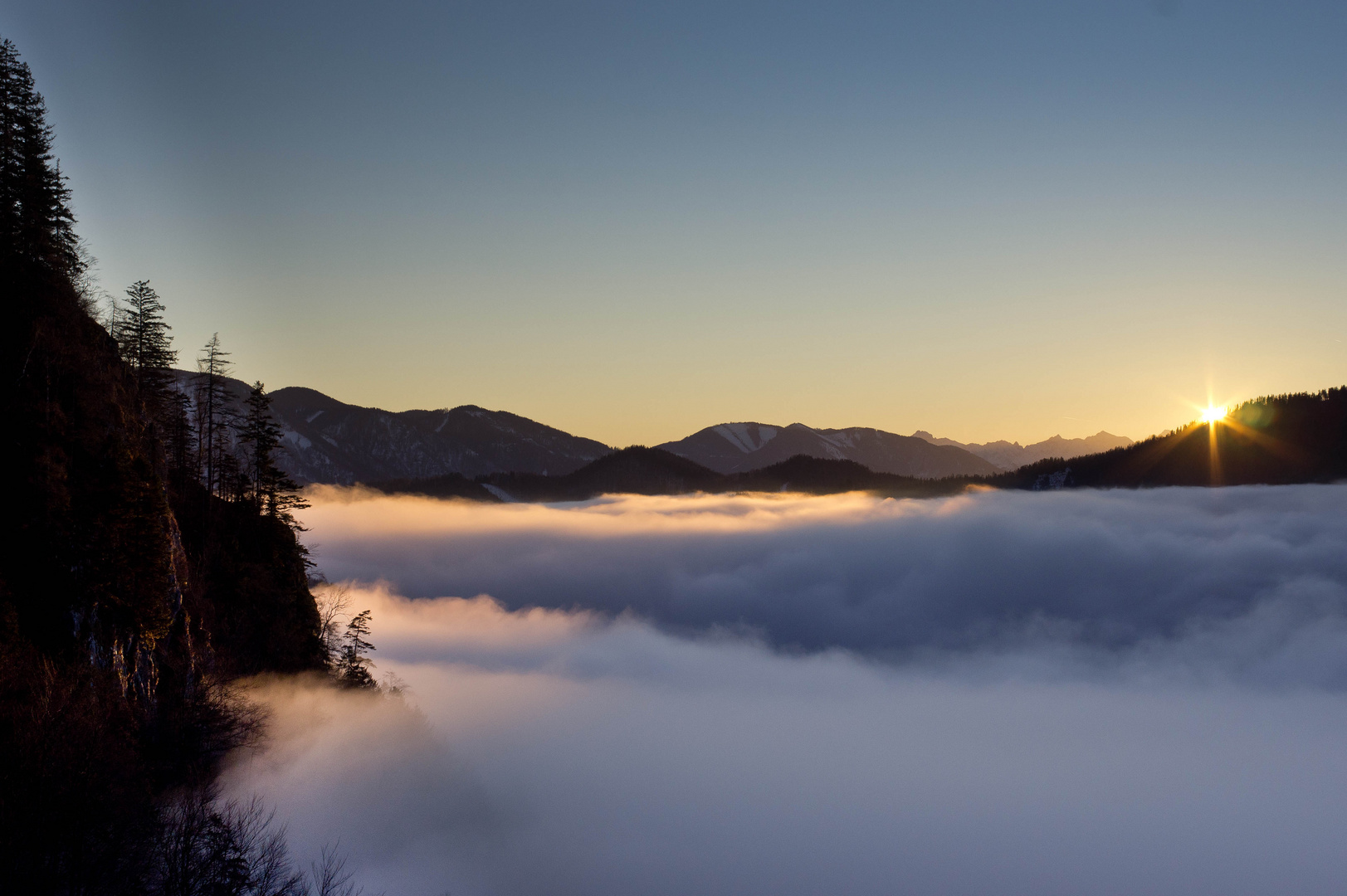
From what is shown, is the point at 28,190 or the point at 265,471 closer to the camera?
the point at 28,190

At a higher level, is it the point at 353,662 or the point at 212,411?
the point at 212,411

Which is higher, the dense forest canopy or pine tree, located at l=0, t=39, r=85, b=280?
pine tree, located at l=0, t=39, r=85, b=280

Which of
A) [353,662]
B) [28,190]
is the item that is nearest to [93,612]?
[28,190]

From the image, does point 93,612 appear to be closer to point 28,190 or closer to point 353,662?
point 28,190

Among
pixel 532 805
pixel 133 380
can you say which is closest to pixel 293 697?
pixel 133 380

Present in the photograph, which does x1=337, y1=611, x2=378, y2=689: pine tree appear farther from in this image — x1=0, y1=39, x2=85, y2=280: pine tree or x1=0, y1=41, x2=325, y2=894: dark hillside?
x1=0, y1=39, x2=85, y2=280: pine tree

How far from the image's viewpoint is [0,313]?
1645 inches

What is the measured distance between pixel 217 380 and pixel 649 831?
171 m

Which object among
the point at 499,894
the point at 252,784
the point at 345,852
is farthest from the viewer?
the point at 499,894

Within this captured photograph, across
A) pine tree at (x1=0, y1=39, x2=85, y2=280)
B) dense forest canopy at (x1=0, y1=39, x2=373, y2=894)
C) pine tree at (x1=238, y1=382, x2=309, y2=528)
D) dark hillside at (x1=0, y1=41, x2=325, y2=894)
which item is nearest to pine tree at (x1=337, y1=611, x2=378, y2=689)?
pine tree at (x1=238, y1=382, x2=309, y2=528)

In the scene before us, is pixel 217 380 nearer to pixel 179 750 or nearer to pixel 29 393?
pixel 29 393

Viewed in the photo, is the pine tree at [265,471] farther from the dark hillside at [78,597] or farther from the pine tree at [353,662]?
the pine tree at [353,662]

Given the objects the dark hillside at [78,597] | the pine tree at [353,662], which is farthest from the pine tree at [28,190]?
the pine tree at [353,662]

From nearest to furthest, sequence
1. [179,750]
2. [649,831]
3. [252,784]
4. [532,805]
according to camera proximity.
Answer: [179,750], [252,784], [532,805], [649,831]
